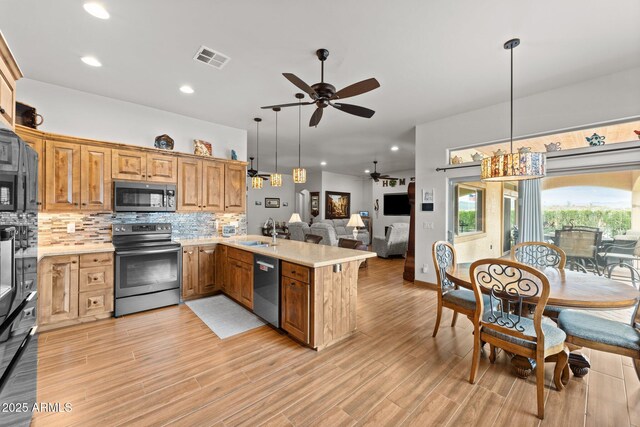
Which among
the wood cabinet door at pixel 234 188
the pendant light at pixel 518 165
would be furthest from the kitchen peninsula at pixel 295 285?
the pendant light at pixel 518 165

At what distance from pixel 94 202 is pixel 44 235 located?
67 centimetres

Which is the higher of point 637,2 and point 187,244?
point 637,2

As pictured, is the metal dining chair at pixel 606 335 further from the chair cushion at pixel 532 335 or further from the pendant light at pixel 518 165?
the pendant light at pixel 518 165

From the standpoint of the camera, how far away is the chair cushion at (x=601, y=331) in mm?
1796

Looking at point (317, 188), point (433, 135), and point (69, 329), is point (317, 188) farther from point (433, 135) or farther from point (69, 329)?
point (69, 329)

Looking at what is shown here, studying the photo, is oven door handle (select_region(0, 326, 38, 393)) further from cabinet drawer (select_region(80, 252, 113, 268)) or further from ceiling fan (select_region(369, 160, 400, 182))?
ceiling fan (select_region(369, 160, 400, 182))

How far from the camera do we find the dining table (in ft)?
6.02

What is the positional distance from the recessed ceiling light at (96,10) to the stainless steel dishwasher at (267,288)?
262cm

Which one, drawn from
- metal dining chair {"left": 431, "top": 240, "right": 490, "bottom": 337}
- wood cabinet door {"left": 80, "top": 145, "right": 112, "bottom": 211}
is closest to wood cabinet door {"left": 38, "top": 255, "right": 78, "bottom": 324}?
wood cabinet door {"left": 80, "top": 145, "right": 112, "bottom": 211}

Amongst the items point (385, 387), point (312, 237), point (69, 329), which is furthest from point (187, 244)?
point (385, 387)

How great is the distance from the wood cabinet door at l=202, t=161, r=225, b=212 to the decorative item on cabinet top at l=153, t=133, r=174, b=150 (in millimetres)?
565

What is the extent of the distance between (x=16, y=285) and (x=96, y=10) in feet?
7.04

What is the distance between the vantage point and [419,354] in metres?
2.54

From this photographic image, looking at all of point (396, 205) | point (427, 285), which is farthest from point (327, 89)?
point (396, 205)
